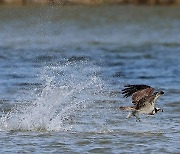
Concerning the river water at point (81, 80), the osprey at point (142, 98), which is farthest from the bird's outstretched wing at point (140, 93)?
the river water at point (81, 80)

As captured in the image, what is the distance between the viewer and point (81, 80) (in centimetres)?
1485

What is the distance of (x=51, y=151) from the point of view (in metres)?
9.59

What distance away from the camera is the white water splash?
1098 centimetres

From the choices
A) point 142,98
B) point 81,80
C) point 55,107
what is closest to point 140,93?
point 142,98

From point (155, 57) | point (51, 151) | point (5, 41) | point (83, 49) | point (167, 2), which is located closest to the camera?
point (51, 151)

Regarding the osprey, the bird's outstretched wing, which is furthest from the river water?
the bird's outstretched wing

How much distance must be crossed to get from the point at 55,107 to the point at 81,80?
115 inches

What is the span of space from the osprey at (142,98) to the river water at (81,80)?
288 mm

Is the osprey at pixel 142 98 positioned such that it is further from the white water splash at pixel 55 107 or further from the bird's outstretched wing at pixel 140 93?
the white water splash at pixel 55 107

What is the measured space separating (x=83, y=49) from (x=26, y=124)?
40.2 ft

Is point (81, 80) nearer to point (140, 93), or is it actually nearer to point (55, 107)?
point (55, 107)

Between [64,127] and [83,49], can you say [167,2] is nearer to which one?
[83,49]

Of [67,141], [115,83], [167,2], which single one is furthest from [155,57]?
[167,2]

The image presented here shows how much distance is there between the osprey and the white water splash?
90 centimetres
